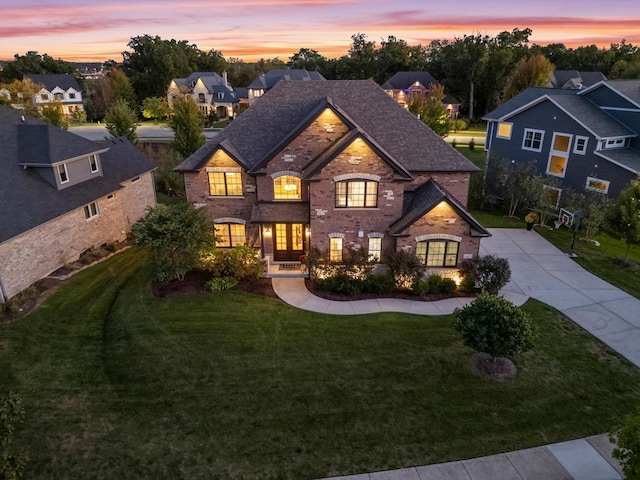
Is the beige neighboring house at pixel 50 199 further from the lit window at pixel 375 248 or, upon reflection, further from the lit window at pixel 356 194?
the lit window at pixel 375 248

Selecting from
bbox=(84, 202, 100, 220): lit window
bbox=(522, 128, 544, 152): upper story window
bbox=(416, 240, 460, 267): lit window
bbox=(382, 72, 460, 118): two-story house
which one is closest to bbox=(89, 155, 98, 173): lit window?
bbox=(84, 202, 100, 220): lit window

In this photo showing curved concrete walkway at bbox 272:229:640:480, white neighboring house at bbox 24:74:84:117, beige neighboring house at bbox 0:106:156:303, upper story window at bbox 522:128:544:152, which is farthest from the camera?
white neighboring house at bbox 24:74:84:117

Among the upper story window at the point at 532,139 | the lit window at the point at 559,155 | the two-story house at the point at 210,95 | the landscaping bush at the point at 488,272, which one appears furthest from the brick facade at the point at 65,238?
the two-story house at the point at 210,95

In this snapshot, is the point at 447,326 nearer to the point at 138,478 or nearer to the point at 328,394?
the point at 328,394

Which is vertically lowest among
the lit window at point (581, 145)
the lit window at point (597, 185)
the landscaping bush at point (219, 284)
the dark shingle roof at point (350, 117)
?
the landscaping bush at point (219, 284)

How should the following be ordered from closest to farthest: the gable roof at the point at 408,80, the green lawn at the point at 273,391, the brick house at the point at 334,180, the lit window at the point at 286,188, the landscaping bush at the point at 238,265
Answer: the green lawn at the point at 273,391 < the brick house at the point at 334,180 < the landscaping bush at the point at 238,265 < the lit window at the point at 286,188 < the gable roof at the point at 408,80

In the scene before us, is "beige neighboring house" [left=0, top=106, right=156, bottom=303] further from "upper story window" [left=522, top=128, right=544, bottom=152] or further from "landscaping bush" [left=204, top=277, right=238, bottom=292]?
"upper story window" [left=522, top=128, right=544, bottom=152]

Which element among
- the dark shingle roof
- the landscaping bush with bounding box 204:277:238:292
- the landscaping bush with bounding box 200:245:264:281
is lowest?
the landscaping bush with bounding box 204:277:238:292
